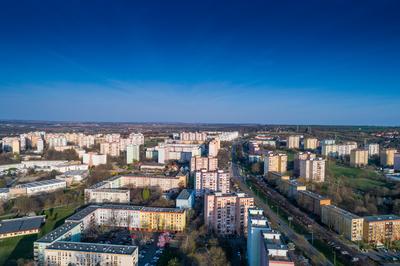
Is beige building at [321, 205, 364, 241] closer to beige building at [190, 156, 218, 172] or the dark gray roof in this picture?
the dark gray roof

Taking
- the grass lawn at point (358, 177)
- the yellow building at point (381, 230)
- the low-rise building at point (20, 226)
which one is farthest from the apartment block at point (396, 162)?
the low-rise building at point (20, 226)

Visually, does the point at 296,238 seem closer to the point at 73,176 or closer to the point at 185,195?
the point at 185,195

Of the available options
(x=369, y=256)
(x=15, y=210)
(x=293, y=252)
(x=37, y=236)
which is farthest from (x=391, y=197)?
(x=15, y=210)

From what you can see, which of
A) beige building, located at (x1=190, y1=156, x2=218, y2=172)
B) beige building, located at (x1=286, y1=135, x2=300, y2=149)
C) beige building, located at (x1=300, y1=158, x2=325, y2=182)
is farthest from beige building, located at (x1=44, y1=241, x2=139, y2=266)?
beige building, located at (x1=286, y1=135, x2=300, y2=149)

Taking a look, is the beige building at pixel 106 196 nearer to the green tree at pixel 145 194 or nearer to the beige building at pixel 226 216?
the green tree at pixel 145 194

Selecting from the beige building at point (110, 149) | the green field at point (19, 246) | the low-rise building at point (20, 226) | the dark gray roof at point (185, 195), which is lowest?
the green field at point (19, 246)

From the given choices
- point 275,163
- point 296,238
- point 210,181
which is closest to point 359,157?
point 275,163

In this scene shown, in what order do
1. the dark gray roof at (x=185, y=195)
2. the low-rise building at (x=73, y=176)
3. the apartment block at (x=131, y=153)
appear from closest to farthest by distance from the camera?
the dark gray roof at (x=185, y=195) → the low-rise building at (x=73, y=176) → the apartment block at (x=131, y=153)
